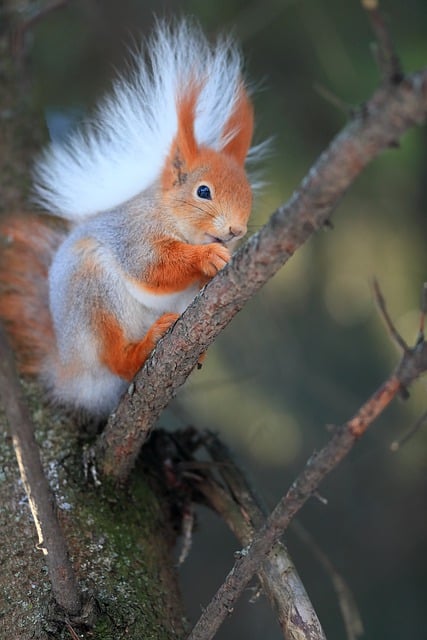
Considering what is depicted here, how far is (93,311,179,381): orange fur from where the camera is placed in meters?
2.05

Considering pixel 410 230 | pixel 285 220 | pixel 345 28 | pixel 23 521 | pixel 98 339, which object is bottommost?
pixel 23 521

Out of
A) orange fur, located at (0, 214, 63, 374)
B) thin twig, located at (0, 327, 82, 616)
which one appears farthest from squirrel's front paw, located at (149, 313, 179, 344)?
thin twig, located at (0, 327, 82, 616)

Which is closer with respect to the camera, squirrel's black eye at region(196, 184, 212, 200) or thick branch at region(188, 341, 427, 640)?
thick branch at region(188, 341, 427, 640)

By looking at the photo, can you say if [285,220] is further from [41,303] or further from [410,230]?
[410,230]

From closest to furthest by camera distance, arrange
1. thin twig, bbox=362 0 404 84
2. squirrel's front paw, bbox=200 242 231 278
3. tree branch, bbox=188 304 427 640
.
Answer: thin twig, bbox=362 0 404 84 < tree branch, bbox=188 304 427 640 < squirrel's front paw, bbox=200 242 231 278

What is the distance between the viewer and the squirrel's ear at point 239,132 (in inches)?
88.1

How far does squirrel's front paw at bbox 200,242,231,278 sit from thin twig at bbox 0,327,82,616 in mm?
593

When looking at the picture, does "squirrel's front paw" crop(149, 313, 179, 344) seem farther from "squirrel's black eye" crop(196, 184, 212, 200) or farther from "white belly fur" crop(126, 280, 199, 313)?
"squirrel's black eye" crop(196, 184, 212, 200)

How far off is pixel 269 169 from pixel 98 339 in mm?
1268

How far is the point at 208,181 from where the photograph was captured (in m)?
2.09

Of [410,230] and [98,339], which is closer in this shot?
[98,339]

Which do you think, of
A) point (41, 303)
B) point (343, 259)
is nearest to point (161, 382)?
point (41, 303)

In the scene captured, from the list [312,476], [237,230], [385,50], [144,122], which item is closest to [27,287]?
[144,122]

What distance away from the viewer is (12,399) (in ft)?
4.33
